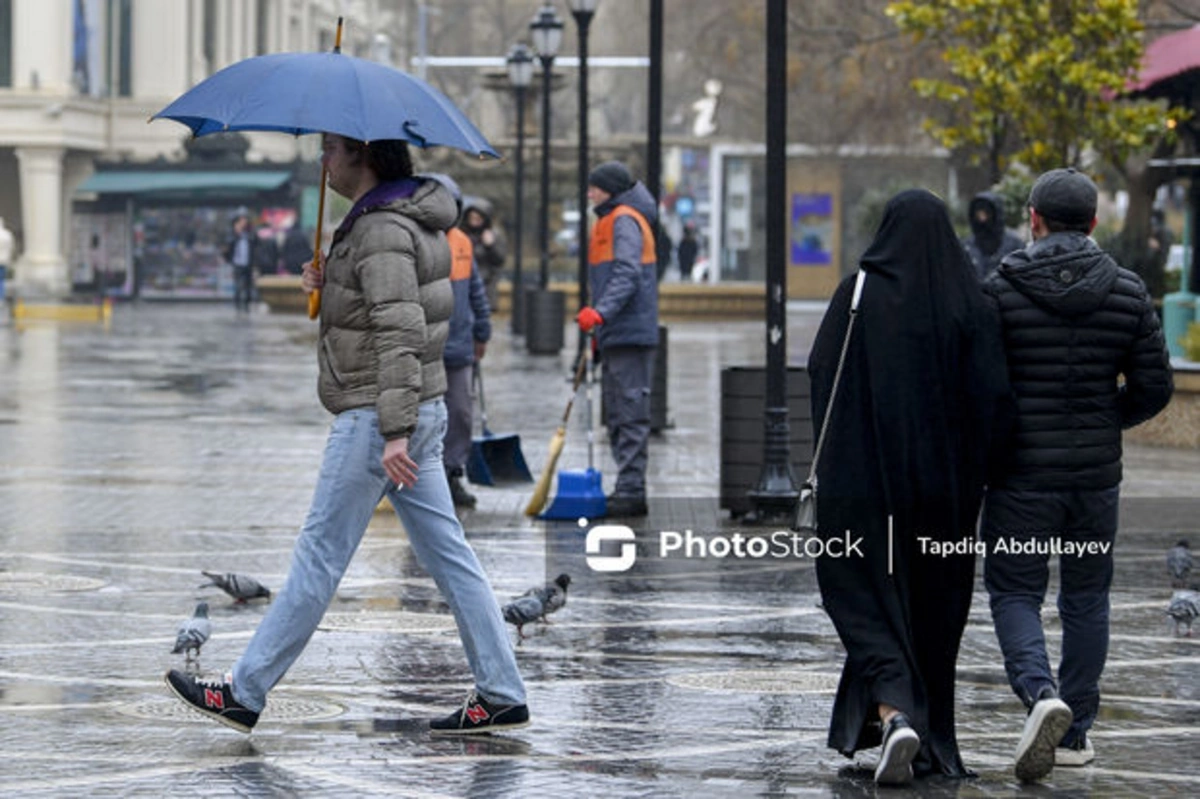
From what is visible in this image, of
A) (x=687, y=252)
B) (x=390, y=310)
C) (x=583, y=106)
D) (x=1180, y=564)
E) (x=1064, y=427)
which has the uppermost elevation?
(x=583, y=106)

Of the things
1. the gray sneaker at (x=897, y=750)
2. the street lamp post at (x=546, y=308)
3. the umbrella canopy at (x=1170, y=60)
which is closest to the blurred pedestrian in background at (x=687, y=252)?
the street lamp post at (x=546, y=308)

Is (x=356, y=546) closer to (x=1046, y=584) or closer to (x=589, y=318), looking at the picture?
(x=1046, y=584)

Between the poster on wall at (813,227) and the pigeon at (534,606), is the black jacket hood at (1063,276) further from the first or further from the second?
the poster on wall at (813,227)

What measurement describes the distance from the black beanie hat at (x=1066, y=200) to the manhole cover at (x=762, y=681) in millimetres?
2134

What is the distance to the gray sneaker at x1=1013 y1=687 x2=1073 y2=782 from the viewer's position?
7301 millimetres

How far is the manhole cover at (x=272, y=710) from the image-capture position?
27.9ft

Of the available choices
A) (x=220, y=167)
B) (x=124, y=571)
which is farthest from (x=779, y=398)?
(x=220, y=167)

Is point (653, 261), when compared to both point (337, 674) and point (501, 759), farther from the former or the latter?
point (501, 759)

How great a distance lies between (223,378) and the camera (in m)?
28.8

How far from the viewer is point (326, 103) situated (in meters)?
7.99

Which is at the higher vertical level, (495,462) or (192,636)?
(495,462)

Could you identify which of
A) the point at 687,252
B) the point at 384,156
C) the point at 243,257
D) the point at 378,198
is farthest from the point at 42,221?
the point at 378,198

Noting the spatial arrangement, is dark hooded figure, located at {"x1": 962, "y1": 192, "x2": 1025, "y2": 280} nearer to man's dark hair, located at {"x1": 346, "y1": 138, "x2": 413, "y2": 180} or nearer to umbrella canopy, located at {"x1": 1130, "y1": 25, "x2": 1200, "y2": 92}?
umbrella canopy, located at {"x1": 1130, "y1": 25, "x2": 1200, "y2": 92}

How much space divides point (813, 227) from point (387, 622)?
44.9 metres
